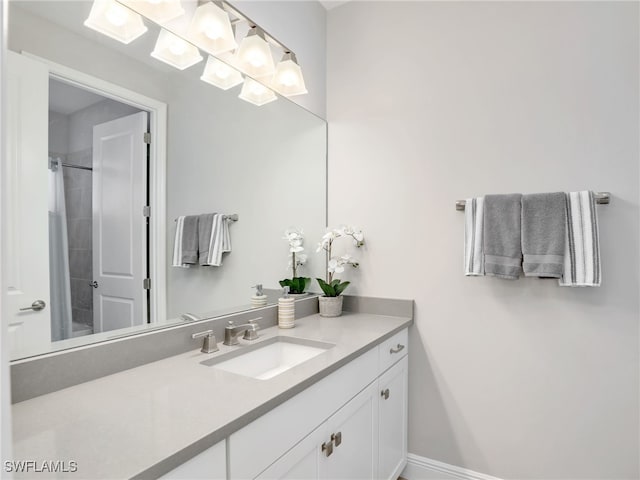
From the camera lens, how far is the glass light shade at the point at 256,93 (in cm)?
175

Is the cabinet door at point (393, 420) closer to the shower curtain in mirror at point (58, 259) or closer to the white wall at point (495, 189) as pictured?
the white wall at point (495, 189)

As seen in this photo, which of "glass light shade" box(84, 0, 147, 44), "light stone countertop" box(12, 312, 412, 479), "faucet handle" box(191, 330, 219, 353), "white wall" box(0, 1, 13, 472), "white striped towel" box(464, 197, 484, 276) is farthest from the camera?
"white striped towel" box(464, 197, 484, 276)

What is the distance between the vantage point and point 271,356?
62.9 inches

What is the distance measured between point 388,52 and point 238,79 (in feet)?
2.99

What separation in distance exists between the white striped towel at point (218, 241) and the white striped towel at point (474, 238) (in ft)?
3.65

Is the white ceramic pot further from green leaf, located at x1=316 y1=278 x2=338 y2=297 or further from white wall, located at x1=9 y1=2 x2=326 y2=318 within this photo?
white wall, located at x1=9 y1=2 x2=326 y2=318

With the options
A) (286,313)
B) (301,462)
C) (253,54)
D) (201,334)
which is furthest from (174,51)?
(301,462)

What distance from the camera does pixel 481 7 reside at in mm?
1842

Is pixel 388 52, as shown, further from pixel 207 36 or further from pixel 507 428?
pixel 507 428

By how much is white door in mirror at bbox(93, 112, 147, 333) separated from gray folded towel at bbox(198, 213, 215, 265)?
262mm

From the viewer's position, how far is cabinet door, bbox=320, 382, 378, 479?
1.27 meters

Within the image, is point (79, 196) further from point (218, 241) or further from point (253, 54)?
point (253, 54)

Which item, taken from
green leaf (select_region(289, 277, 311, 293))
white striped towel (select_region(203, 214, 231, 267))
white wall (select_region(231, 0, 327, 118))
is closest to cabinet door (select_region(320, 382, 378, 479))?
green leaf (select_region(289, 277, 311, 293))

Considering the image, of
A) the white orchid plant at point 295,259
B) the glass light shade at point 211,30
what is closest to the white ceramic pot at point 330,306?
the white orchid plant at point 295,259
